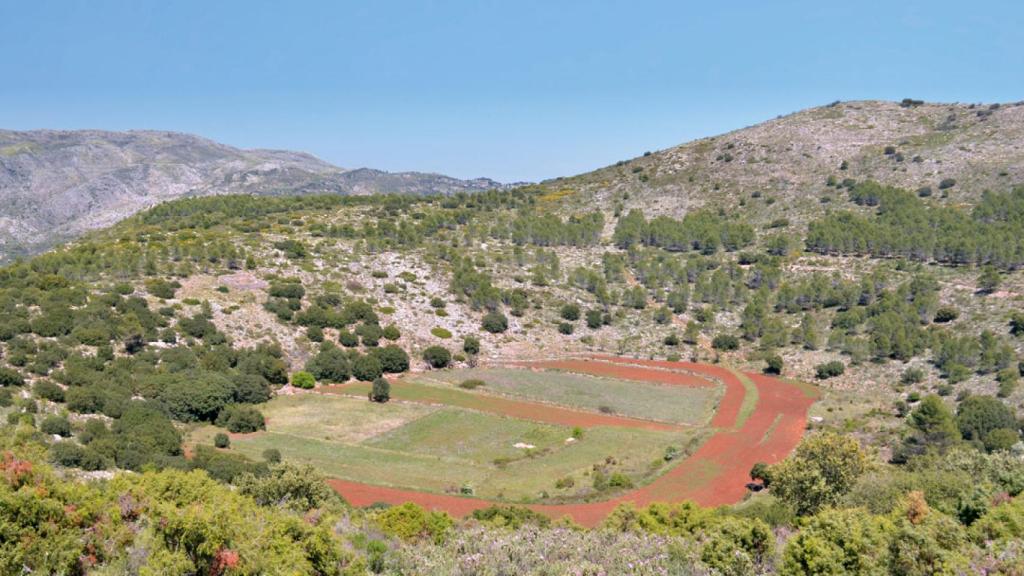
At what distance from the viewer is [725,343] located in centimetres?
8262

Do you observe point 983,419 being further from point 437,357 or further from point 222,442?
point 222,442

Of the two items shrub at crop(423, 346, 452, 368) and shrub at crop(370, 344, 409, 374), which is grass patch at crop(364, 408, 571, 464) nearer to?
shrub at crop(370, 344, 409, 374)

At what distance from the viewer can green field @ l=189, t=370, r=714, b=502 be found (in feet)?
147

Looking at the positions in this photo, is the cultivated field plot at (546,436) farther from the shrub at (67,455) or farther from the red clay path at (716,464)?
the shrub at (67,455)

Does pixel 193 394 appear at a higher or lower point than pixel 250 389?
higher

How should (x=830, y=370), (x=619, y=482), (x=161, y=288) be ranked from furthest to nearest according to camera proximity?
(x=161, y=288)
(x=830, y=370)
(x=619, y=482)

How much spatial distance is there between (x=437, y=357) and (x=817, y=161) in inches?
3693

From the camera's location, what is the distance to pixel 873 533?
82.5 feet

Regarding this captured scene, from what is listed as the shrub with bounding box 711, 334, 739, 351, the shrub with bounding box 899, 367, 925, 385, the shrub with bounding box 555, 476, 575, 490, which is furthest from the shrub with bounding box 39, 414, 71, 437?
the shrub with bounding box 899, 367, 925, 385

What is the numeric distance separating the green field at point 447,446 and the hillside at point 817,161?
80.1 meters

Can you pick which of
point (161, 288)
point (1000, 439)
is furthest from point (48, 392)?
point (1000, 439)

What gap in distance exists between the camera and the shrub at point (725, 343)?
82.4m

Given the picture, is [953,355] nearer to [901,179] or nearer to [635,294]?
[635,294]

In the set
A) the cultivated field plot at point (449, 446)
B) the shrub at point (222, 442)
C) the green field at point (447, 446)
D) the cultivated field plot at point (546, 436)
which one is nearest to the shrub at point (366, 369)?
the cultivated field plot at point (546, 436)
